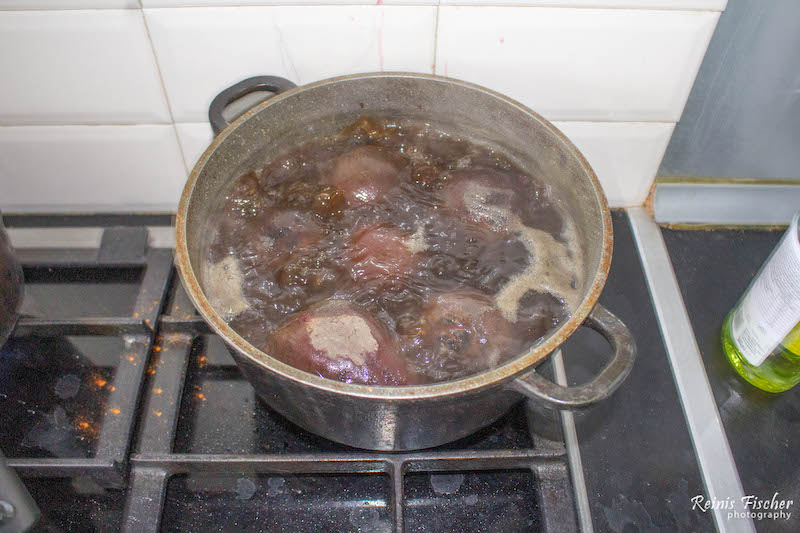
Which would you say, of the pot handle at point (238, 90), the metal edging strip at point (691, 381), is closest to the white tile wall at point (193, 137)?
the pot handle at point (238, 90)

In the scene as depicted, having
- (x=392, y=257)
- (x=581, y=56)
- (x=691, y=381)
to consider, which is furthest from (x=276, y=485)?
(x=581, y=56)

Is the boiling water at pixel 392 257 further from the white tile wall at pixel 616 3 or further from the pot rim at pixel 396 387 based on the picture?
the white tile wall at pixel 616 3

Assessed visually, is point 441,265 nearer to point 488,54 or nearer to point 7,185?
point 488,54

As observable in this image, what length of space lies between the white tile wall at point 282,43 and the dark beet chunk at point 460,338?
36 centimetres

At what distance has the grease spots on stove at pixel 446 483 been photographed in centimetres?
72

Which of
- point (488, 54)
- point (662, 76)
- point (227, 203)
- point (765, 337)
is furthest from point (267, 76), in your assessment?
point (765, 337)

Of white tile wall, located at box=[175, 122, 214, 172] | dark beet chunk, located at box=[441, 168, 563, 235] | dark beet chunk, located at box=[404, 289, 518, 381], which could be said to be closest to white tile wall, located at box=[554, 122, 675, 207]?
dark beet chunk, located at box=[441, 168, 563, 235]

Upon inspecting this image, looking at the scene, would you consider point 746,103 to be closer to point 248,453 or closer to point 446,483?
point 446,483

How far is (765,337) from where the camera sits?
752mm

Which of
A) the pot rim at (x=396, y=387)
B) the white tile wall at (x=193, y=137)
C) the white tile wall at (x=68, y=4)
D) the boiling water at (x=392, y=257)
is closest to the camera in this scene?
the pot rim at (x=396, y=387)

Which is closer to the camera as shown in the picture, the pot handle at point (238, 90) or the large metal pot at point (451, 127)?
the large metal pot at point (451, 127)

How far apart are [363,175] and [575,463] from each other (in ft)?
1.47

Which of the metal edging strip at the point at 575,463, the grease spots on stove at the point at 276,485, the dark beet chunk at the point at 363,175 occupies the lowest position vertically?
the metal edging strip at the point at 575,463

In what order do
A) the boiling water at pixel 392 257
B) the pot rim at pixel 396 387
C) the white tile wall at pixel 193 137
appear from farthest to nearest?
1. the white tile wall at pixel 193 137
2. the boiling water at pixel 392 257
3. the pot rim at pixel 396 387
